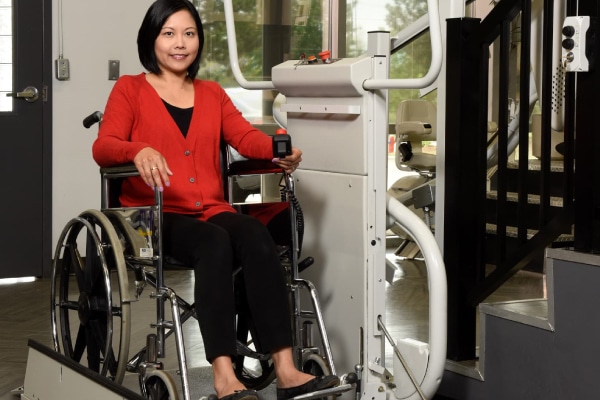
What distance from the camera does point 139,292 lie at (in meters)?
2.97

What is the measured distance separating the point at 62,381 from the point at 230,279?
57cm

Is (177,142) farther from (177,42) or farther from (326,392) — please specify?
(326,392)

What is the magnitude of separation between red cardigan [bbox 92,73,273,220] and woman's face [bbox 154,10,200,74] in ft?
0.33

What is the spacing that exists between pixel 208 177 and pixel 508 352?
40.5 inches

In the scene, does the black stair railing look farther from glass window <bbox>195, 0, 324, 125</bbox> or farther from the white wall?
glass window <bbox>195, 0, 324, 125</bbox>

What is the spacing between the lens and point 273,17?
6.65m

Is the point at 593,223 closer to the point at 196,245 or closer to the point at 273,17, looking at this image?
the point at 196,245

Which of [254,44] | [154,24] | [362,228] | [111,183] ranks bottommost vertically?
[362,228]

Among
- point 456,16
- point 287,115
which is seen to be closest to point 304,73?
point 287,115

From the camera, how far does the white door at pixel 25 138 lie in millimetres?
5488

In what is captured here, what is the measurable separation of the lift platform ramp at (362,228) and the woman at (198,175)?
0.18 m

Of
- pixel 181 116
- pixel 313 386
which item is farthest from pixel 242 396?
pixel 181 116

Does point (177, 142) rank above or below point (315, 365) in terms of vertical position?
above

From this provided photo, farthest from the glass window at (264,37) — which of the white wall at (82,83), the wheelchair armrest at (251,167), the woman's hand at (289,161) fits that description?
the woman's hand at (289,161)
